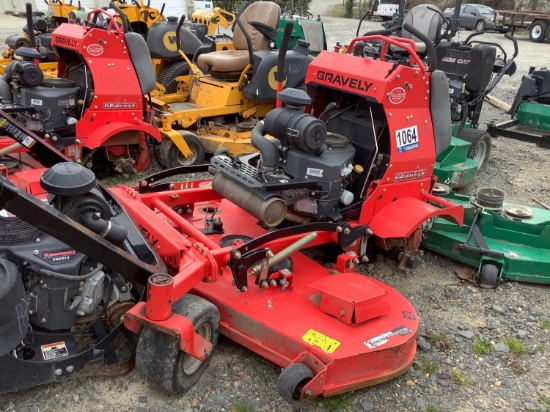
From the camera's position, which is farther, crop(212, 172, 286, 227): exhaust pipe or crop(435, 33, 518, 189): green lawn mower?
crop(435, 33, 518, 189): green lawn mower

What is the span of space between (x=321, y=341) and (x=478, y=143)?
5.05 m

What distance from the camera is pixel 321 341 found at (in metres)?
3.09

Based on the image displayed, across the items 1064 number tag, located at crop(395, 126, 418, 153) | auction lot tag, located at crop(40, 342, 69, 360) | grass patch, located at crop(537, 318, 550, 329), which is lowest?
grass patch, located at crop(537, 318, 550, 329)

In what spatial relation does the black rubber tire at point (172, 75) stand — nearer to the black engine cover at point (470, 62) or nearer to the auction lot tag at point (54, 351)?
the black engine cover at point (470, 62)

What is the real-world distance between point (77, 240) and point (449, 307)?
2.79 metres

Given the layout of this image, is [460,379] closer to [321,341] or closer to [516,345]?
[516,345]

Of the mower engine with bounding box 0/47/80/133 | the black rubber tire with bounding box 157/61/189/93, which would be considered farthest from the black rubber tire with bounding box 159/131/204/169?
the black rubber tire with bounding box 157/61/189/93

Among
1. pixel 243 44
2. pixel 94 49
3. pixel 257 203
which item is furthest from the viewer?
pixel 243 44

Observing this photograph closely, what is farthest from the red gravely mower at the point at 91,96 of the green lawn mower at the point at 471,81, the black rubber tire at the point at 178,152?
the green lawn mower at the point at 471,81

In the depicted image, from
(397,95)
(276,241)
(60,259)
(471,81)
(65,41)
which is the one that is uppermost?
(397,95)

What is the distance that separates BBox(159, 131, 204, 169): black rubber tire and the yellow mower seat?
130cm

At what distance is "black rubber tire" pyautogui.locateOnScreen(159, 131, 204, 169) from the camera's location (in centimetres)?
678

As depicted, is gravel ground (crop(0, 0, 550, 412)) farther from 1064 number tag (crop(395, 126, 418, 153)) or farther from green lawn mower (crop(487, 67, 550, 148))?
green lawn mower (crop(487, 67, 550, 148))

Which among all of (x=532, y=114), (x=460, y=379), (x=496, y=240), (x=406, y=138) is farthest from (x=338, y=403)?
(x=532, y=114)
